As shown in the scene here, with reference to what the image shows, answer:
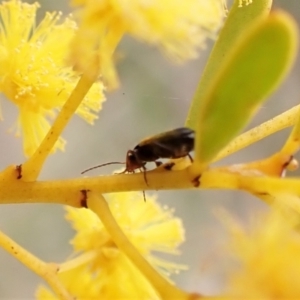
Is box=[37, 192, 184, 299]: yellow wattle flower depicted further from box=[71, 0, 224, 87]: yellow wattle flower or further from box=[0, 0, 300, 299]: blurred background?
box=[0, 0, 300, 299]: blurred background

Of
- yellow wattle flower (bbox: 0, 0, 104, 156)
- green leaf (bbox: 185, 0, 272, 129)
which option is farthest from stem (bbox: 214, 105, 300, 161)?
yellow wattle flower (bbox: 0, 0, 104, 156)

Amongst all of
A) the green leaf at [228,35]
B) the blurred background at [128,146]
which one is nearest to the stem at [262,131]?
the green leaf at [228,35]

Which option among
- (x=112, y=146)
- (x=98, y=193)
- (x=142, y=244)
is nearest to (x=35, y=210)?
(x=112, y=146)

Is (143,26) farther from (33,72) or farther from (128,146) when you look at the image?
(128,146)

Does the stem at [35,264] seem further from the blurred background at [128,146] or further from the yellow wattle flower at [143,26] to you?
the blurred background at [128,146]

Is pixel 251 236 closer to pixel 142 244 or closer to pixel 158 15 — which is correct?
pixel 158 15

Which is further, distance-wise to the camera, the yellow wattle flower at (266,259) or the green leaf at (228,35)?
the green leaf at (228,35)
